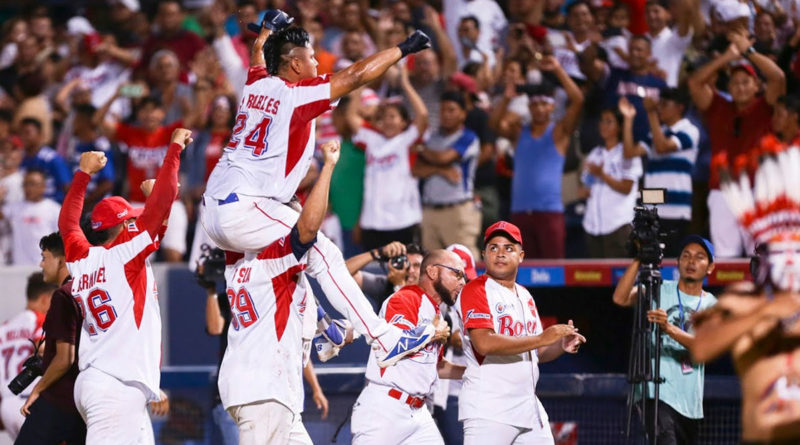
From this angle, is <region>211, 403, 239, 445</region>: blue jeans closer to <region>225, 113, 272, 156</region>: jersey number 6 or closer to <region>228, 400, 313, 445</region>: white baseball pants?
<region>228, 400, 313, 445</region>: white baseball pants

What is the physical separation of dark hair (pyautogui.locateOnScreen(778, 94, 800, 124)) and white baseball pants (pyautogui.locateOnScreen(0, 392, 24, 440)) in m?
6.75

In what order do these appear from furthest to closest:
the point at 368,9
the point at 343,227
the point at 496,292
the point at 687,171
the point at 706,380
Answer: the point at 368,9, the point at 343,227, the point at 687,171, the point at 706,380, the point at 496,292

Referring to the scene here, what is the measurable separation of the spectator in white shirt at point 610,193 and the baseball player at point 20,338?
475cm

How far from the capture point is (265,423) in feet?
20.2

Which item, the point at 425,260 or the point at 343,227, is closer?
the point at 425,260

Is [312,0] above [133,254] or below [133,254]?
above

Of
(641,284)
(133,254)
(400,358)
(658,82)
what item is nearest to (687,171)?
(658,82)

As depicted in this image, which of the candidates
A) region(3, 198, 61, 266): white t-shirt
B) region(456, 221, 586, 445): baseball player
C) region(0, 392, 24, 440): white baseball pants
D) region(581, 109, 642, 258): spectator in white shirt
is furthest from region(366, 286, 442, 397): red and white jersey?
region(3, 198, 61, 266): white t-shirt

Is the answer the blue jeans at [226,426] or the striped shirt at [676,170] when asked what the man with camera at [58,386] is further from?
the striped shirt at [676,170]

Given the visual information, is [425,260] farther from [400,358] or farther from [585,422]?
[585,422]

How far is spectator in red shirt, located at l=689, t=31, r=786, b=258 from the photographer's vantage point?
33.0 ft

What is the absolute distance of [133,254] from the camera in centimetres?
677

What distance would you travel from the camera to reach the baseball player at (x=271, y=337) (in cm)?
616

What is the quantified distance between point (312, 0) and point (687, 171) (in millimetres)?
5581
